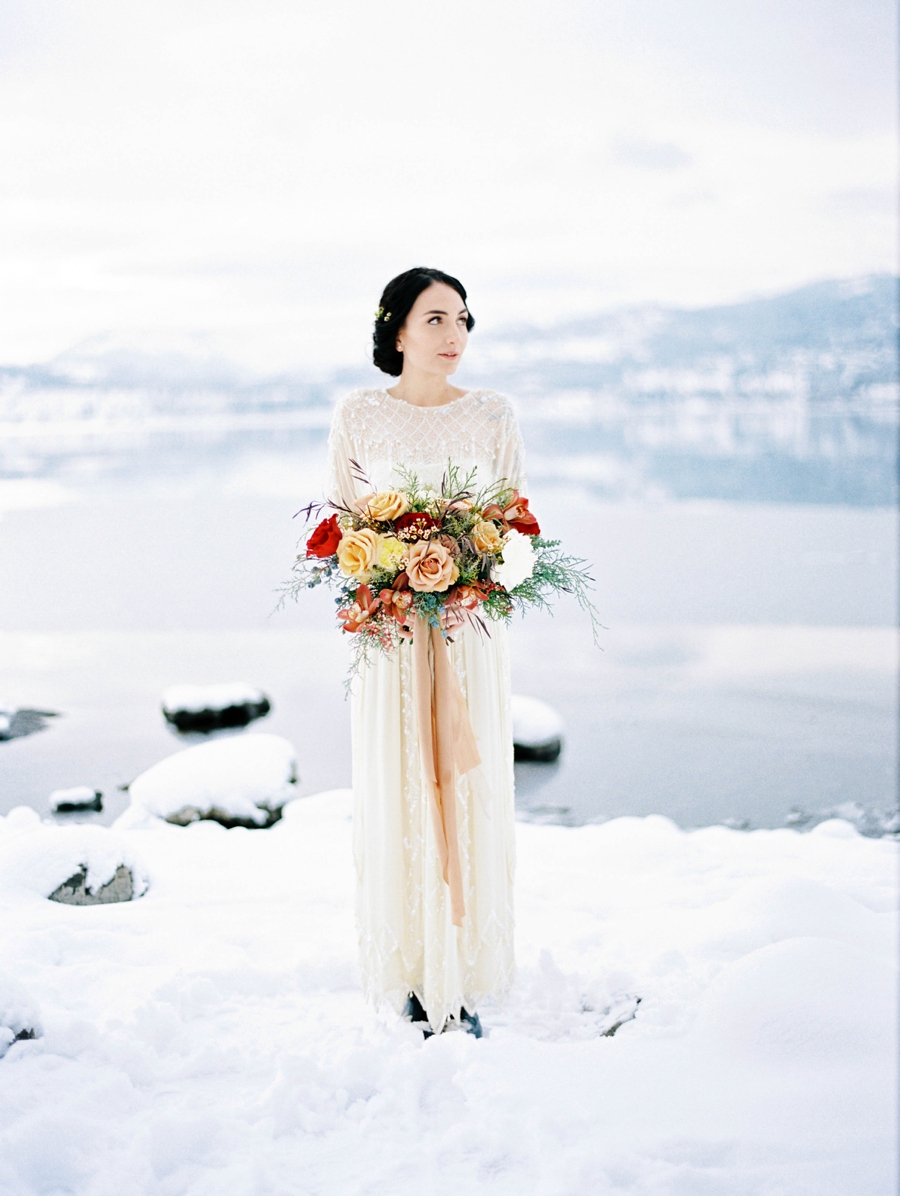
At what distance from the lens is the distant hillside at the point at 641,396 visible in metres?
7.61

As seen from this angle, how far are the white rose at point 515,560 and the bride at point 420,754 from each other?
12.8 inches

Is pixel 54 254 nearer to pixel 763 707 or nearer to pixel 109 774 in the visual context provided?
pixel 109 774

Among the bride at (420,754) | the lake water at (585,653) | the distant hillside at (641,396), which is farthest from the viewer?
the distant hillside at (641,396)

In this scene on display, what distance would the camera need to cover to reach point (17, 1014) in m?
2.35

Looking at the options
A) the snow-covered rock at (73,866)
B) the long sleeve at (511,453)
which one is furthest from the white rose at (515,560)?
the snow-covered rock at (73,866)

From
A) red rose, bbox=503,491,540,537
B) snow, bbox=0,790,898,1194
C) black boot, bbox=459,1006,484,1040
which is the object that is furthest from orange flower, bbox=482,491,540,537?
black boot, bbox=459,1006,484,1040

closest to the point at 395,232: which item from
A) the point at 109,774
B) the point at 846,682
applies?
the point at 109,774

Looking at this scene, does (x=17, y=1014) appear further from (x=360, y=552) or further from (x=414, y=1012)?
(x=360, y=552)

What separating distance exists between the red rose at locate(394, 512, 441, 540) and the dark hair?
0.61 metres

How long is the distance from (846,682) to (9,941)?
8161 millimetres

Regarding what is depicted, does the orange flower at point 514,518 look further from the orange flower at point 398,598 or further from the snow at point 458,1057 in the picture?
the snow at point 458,1057

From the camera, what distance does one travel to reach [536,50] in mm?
4871

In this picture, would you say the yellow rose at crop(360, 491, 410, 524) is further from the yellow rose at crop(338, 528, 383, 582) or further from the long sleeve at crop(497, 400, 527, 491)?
the long sleeve at crop(497, 400, 527, 491)

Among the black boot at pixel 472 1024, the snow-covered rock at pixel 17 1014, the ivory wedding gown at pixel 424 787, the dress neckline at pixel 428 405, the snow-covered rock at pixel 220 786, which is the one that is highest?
the dress neckline at pixel 428 405
